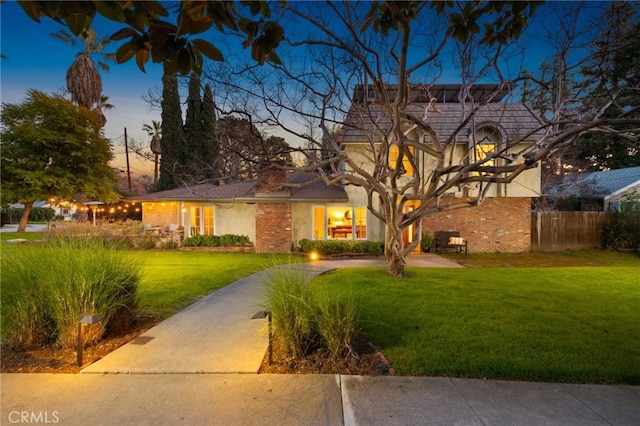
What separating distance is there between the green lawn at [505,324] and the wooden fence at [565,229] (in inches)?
270

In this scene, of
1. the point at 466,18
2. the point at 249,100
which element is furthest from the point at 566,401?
the point at 249,100

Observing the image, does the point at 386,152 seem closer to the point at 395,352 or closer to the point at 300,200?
the point at 395,352

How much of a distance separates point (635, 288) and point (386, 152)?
723cm

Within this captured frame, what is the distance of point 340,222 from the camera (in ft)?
51.5

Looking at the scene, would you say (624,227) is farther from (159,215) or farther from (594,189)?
(159,215)

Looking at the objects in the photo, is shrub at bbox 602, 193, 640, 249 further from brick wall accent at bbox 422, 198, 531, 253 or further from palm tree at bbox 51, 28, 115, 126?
palm tree at bbox 51, 28, 115, 126

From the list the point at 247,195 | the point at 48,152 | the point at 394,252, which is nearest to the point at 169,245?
the point at 247,195

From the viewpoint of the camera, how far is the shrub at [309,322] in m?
4.05

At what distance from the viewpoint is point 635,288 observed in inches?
319

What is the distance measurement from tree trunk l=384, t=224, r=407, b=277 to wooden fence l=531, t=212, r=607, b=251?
34.5 feet

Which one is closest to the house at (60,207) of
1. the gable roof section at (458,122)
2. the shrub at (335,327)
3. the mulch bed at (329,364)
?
the gable roof section at (458,122)

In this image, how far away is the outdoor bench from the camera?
15.0 m

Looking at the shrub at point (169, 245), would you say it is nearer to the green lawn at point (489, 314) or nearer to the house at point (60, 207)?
the green lawn at point (489, 314)

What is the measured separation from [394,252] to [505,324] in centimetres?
397
